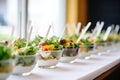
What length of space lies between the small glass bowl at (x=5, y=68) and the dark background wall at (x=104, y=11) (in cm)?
302

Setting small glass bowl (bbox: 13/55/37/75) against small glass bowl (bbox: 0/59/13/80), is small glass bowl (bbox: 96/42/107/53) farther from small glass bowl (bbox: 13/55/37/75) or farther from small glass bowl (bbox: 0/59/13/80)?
small glass bowl (bbox: 0/59/13/80)

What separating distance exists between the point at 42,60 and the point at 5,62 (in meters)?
0.45

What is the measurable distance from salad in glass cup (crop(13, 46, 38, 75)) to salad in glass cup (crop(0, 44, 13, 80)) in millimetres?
106

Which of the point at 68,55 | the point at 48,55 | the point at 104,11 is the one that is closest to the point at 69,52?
the point at 68,55

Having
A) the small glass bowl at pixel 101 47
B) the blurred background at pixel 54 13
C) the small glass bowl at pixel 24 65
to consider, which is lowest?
the small glass bowl at pixel 24 65

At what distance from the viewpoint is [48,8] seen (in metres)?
3.35

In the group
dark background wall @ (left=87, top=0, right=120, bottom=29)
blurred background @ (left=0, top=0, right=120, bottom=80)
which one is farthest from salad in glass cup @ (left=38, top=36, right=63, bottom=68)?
dark background wall @ (left=87, top=0, right=120, bottom=29)

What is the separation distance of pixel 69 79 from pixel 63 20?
2452 millimetres

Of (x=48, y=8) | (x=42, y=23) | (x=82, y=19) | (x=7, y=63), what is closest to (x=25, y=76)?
(x=7, y=63)

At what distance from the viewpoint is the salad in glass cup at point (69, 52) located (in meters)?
1.69

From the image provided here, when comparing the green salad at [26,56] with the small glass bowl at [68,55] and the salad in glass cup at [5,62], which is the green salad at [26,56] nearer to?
the salad in glass cup at [5,62]

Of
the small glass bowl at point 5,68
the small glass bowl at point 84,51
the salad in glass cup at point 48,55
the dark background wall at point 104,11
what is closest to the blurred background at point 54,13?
the dark background wall at point 104,11

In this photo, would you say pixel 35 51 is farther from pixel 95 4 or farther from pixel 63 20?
pixel 95 4

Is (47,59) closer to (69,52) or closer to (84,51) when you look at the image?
(69,52)
